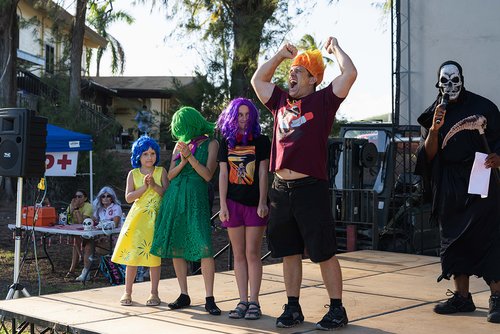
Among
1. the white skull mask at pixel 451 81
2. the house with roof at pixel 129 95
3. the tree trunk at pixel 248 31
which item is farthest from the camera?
the house with roof at pixel 129 95

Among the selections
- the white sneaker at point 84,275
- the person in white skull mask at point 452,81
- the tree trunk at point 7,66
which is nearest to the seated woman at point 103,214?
the white sneaker at point 84,275

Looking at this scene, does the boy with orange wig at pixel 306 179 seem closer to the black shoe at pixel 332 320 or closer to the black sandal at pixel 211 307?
the black shoe at pixel 332 320

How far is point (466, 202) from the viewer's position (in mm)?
5523

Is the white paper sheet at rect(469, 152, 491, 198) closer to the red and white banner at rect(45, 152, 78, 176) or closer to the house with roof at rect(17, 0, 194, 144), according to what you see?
the red and white banner at rect(45, 152, 78, 176)

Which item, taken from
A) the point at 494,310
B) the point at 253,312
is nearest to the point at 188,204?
the point at 253,312

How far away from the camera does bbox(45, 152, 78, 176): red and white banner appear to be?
12.8m

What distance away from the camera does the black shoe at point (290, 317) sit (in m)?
5.23

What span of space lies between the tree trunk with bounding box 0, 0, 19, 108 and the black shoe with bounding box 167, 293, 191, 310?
1592 cm

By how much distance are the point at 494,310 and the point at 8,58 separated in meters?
18.0

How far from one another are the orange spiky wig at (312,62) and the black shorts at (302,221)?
2.36ft

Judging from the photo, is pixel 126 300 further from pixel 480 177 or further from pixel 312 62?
pixel 480 177

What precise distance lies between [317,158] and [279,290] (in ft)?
7.25

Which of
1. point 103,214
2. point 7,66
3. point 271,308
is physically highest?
point 7,66

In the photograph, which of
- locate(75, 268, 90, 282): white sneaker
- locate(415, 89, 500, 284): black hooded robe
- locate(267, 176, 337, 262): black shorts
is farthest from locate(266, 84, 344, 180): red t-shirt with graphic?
locate(75, 268, 90, 282): white sneaker
